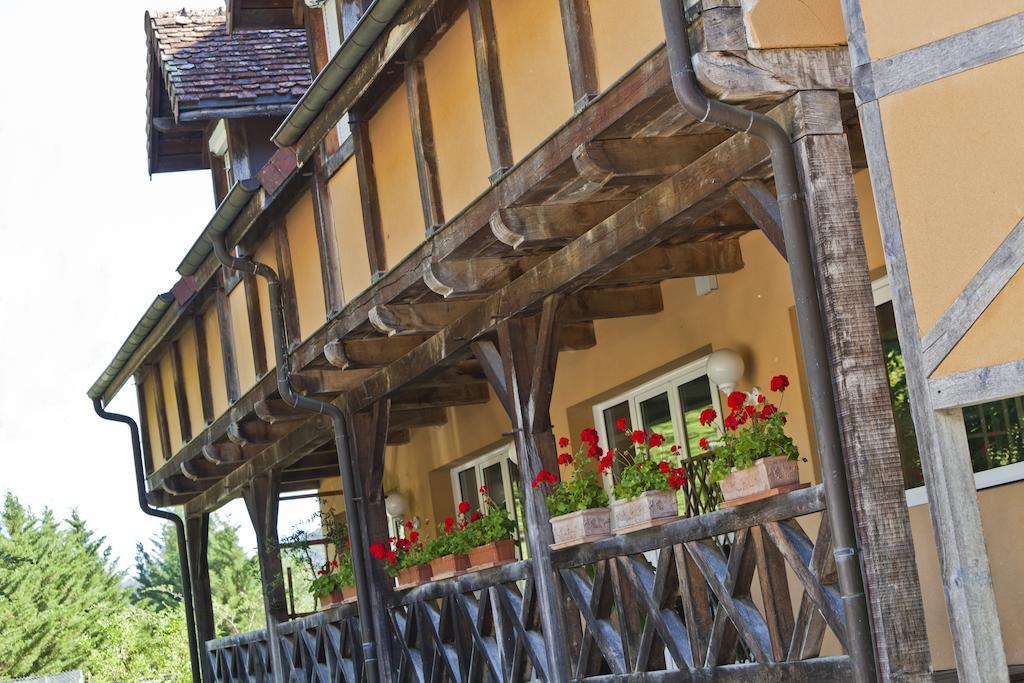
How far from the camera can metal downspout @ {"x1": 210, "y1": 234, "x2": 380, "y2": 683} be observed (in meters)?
11.5

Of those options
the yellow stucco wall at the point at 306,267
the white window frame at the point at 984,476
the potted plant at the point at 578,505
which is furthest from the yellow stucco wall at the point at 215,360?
the white window frame at the point at 984,476

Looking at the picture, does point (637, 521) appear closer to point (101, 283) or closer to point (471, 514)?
point (471, 514)

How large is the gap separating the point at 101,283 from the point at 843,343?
105 m

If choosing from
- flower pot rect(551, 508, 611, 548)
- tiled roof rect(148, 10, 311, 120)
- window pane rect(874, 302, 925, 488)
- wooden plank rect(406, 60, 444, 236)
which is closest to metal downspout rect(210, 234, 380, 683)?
wooden plank rect(406, 60, 444, 236)

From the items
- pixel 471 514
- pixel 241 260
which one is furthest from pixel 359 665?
pixel 241 260

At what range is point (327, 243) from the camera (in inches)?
424

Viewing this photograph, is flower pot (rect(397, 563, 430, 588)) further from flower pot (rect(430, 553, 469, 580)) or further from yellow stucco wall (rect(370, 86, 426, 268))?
yellow stucco wall (rect(370, 86, 426, 268))

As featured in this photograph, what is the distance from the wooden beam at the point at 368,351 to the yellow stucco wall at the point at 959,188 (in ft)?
18.9

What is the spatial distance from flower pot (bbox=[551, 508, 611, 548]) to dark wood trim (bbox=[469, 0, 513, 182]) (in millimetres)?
2091

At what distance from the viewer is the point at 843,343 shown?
5.91 meters

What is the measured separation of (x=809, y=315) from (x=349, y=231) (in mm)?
5048

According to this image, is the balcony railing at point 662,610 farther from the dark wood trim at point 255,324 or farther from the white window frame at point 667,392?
the dark wood trim at point 255,324

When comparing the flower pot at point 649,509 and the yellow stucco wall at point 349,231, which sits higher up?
the yellow stucco wall at point 349,231

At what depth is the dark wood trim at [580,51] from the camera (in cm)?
681
